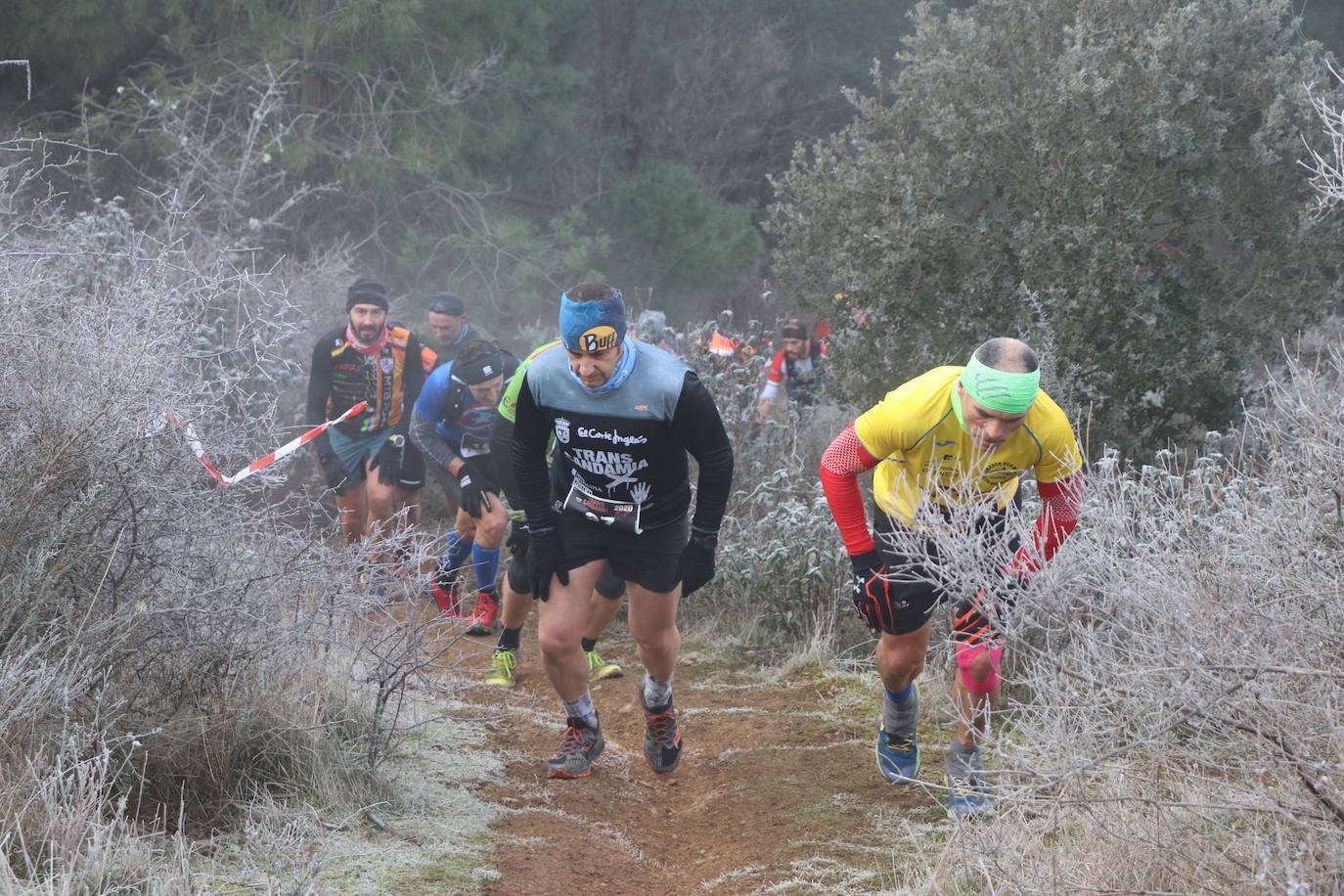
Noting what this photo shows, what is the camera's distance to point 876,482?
541 centimetres

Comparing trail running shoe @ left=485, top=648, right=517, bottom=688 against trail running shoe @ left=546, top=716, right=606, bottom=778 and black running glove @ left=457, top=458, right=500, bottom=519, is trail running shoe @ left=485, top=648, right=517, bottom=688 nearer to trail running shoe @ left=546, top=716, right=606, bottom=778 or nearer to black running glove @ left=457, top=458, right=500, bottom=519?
black running glove @ left=457, top=458, right=500, bottom=519

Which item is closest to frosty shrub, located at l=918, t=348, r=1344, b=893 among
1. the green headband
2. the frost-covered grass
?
the green headband

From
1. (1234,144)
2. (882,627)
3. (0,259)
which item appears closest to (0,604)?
(0,259)

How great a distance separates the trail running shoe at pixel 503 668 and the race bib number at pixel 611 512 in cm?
215

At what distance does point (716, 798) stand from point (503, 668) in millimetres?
2017

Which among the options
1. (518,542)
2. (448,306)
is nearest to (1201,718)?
(518,542)

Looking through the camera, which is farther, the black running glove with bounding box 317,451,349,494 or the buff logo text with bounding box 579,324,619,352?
the black running glove with bounding box 317,451,349,494

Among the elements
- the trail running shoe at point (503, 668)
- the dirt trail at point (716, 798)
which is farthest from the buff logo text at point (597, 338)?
the trail running shoe at point (503, 668)

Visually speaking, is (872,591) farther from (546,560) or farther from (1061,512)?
(546,560)

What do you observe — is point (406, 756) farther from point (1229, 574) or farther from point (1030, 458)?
point (1229, 574)

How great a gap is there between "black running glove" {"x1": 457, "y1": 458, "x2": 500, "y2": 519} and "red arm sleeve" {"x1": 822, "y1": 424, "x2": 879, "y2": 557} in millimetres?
3401

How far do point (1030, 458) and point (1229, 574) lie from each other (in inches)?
50.3

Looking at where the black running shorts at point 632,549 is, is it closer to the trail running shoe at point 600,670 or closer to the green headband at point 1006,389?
the green headband at point 1006,389

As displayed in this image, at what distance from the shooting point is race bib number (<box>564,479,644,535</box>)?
5.38 meters
